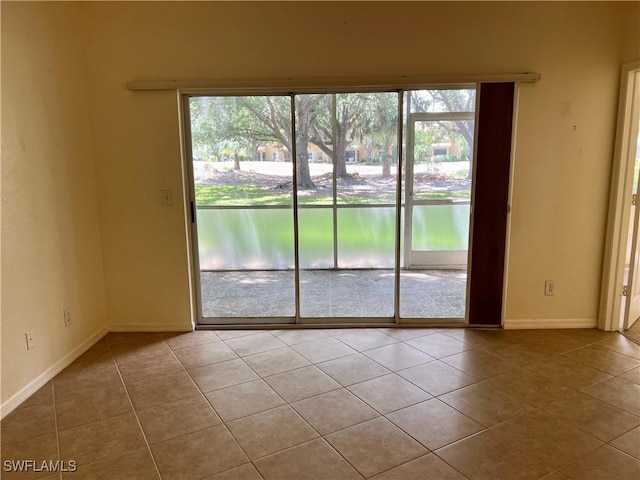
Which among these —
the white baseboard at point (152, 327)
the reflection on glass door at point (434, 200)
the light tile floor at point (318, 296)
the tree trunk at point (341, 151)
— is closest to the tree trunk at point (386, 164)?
the tree trunk at point (341, 151)

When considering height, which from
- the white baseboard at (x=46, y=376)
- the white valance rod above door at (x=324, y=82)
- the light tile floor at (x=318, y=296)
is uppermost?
the white valance rod above door at (x=324, y=82)

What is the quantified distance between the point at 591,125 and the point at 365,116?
1788 mm

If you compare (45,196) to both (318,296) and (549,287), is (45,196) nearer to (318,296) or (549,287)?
(318,296)

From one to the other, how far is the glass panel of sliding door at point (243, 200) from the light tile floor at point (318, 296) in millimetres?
14

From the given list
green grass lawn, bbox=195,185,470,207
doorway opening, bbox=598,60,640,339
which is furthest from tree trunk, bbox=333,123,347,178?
doorway opening, bbox=598,60,640,339

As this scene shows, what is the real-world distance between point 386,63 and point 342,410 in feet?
8.33

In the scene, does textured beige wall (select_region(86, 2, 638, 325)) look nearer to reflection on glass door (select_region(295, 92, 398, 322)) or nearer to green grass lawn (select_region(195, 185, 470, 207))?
green grass lawn (select_region(195, 185, 470, 207))

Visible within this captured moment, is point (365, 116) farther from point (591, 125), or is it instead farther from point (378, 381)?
point (378, 381)

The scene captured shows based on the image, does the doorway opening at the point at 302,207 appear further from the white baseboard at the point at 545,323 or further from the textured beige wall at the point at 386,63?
the white baseboard at the point at 545,323

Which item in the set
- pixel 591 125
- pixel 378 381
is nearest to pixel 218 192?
pixel 378 381

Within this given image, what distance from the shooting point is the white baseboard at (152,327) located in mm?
3605

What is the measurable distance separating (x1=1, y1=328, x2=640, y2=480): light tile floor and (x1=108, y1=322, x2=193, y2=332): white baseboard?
0.19m

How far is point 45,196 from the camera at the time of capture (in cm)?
279

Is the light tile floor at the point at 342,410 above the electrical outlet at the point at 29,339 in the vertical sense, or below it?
below
